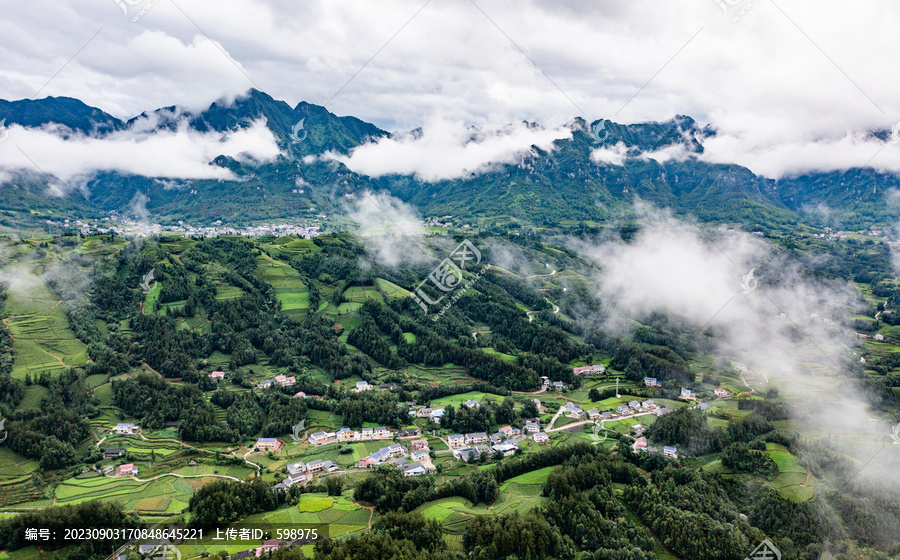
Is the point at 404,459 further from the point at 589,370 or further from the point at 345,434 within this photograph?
the point at 589,370

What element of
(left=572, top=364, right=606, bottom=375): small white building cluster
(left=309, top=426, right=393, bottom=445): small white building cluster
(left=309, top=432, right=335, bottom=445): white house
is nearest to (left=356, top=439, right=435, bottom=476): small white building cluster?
(left=309, top=426, right=393, bottom=445): small white building cluster

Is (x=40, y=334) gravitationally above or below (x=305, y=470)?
above

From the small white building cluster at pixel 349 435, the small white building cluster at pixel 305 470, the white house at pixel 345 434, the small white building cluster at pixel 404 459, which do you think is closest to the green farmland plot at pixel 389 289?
the small white building cluster at pixel 349 435

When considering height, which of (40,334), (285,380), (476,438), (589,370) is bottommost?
(476,438)

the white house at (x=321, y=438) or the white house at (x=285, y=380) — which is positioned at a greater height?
the white house at (x=285, y=380)

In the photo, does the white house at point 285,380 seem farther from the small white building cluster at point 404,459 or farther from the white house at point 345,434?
the small white building cluster at point 404,459

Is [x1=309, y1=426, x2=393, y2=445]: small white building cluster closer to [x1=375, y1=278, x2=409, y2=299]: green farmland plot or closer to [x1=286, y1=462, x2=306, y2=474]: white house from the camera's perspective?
[x1=286, y1=462, x2=306, y2=474]: white house

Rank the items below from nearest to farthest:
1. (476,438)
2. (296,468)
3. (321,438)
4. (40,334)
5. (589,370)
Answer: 1. (296,468)
2. (321,438)
3. (476,438)
4. (40,334)
5. (589,370)

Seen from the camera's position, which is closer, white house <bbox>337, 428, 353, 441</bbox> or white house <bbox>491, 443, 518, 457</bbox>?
white house <bbox>491, 443, 518, 457</bbox>

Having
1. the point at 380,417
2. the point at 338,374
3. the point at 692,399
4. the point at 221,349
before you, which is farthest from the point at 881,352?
the point at 221,349

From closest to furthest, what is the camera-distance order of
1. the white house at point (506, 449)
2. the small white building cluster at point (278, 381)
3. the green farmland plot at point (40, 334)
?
the white house at point (506, 449) → the green farmland plot at point (40, 334) → the small white building cluster at point (278, 381)

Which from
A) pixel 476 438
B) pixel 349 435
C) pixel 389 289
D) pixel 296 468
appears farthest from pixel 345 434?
pixel 389 289
